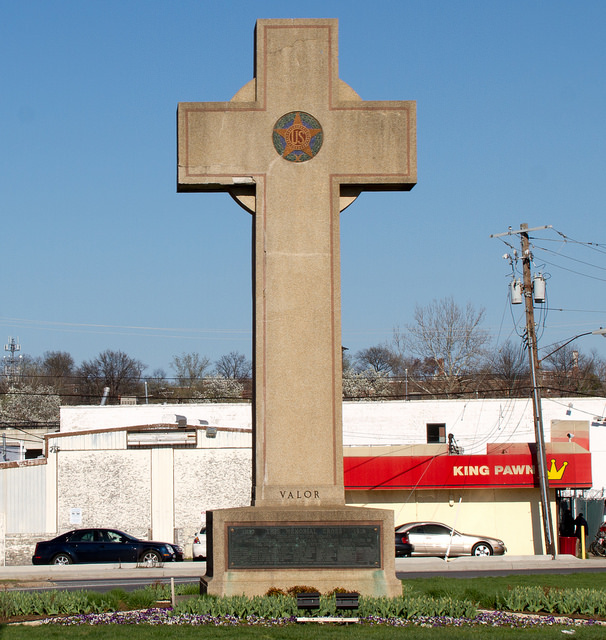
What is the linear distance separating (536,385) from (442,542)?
6699mm

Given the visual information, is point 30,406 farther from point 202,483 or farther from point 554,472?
point 554,472

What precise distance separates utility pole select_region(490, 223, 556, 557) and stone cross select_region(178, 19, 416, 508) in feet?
71.6

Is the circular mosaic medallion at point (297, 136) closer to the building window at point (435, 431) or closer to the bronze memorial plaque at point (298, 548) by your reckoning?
the bronze memorial plaque at point (298, 548)

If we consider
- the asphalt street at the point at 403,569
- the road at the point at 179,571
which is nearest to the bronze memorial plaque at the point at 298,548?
the road at the point at 179,571

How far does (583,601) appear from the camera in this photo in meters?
12.7

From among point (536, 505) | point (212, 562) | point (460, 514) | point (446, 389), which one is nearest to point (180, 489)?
point (460, 514)

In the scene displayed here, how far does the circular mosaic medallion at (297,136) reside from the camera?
1431 cm

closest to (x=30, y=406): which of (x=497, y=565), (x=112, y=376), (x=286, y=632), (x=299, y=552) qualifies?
(x=112, y=376)

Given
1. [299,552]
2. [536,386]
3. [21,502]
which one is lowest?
[21,502]

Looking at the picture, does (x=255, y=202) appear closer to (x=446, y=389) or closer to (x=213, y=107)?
(x=213, y=107)

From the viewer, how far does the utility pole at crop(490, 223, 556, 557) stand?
34.6 metres

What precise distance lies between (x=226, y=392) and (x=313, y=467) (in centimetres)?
7226

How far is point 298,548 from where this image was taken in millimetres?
12883

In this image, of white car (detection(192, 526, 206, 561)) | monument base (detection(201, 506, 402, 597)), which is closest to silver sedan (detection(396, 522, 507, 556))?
white car (detection(192, 526, 206, 561))
